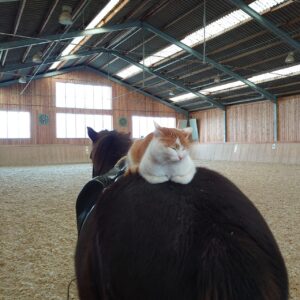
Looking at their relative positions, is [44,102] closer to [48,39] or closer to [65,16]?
[48,39]

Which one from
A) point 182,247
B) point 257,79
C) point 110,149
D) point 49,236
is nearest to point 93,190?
point 110,149

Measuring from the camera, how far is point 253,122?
24.9 meters

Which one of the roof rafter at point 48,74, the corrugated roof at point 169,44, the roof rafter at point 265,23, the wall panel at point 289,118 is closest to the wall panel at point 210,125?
the corrugated roof at point 169,44

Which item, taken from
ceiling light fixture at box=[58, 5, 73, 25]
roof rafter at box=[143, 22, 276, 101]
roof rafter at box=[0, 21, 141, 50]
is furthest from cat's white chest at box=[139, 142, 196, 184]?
roof rafter at box=[143, 22, 276, 101]

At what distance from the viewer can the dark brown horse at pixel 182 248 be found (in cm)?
86

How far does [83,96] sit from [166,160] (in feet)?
86.4

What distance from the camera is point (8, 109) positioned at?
77.6ft

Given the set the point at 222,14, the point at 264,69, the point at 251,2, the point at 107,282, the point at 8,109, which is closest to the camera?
the point at 107,282

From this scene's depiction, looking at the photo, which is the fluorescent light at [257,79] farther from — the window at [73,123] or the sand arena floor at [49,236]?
the sand arena floor at [49,236]

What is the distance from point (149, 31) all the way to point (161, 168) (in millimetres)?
18653

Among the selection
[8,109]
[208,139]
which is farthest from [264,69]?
[8,109]

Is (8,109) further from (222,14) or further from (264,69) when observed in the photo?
(264,69)

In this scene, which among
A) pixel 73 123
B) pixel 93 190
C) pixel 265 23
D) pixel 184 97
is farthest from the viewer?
pixel 184 97

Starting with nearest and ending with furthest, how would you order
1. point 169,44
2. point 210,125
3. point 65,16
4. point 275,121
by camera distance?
1. point 65,16
2. point 169,44
3. point 275,121
4. point 210,125
